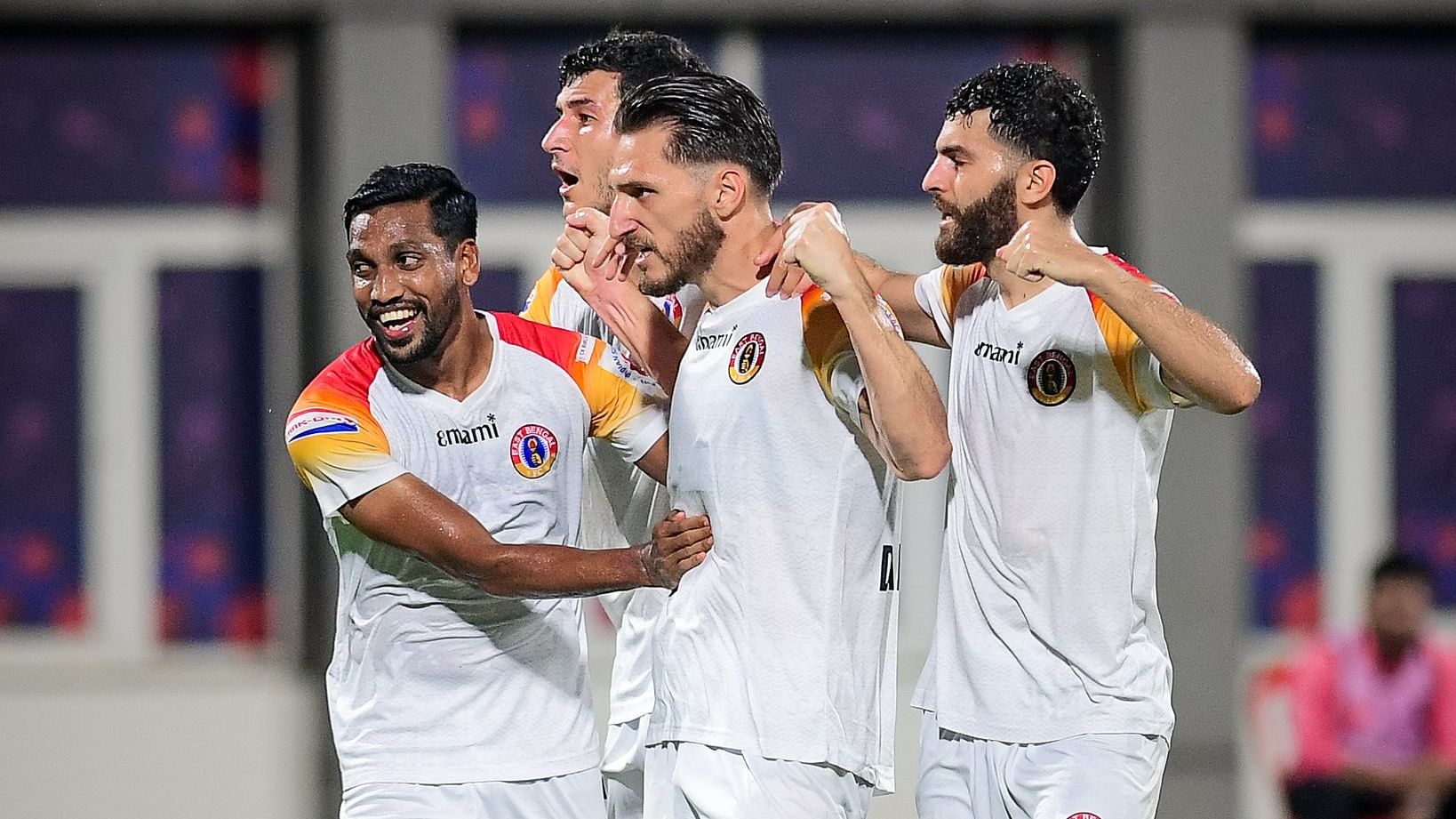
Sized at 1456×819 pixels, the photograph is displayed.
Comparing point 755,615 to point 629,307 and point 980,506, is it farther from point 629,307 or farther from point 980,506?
point 629,307

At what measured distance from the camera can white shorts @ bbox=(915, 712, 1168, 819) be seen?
11.0ft

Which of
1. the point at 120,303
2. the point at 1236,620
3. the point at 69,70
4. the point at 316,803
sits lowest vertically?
the point at 316,803

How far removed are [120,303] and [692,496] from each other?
534 cm

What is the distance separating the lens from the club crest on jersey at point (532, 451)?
3.70 metres

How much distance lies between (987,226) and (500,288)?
4757 mm

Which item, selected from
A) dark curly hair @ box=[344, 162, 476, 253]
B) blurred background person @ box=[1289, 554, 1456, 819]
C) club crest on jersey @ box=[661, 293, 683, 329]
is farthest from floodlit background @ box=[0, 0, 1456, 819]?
dark curly hair @ box=[344, 162, 476, 253]

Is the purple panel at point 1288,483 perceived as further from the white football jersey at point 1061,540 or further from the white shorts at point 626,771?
the white football jersey at point 1061,540

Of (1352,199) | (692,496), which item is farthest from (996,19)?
(692,496)

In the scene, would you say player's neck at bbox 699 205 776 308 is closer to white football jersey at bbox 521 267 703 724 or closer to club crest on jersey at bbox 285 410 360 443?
white football jersey at bbox 521 267 703 724

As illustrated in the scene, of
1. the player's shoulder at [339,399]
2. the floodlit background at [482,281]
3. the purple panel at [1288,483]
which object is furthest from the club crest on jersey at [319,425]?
the purple panel at [1288,483]

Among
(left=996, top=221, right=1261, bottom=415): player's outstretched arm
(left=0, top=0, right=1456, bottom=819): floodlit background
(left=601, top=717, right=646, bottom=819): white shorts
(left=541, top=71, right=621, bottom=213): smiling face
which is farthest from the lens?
(left=0, top=0, right=1456, bottom=819): floodlit background

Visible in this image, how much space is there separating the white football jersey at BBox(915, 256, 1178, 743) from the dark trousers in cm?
380

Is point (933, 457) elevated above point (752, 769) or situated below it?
above

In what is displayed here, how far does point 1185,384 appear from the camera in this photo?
3.21 meters
